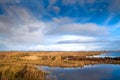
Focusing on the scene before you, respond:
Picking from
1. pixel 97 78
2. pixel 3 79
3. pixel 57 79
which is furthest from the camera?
pixel 97 78

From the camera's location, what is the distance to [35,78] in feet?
65.4

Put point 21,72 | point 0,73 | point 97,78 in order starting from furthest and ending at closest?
point 97,78
point 21,72
point 0,73

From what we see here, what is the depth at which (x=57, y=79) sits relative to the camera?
2345cm

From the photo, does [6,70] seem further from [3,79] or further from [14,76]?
[3,79]

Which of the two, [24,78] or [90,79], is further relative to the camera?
[90,79]

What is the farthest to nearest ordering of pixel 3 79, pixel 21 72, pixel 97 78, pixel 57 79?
pixel 97 78 < pixel 57 79 < pixel 21 72 < pixel 3 79

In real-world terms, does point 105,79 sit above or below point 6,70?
below

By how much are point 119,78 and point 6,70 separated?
14484 mm

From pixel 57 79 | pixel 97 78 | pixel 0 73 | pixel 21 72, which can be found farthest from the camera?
pixel 97 78

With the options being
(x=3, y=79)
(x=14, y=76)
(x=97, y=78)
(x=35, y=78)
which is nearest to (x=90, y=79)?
(x=97, y=78)

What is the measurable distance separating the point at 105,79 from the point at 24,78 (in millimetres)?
10899

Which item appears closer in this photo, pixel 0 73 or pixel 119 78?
pixel 0 73

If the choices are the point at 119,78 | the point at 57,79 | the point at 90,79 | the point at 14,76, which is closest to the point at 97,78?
the point at 90,79

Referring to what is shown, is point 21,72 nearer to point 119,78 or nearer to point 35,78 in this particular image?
point 35,78
